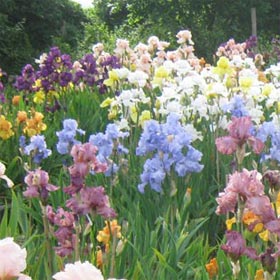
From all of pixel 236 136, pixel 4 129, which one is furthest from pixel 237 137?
pixel 4 129

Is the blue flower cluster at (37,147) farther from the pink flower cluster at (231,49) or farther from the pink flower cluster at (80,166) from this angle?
the pink flower cluster at (231,49)

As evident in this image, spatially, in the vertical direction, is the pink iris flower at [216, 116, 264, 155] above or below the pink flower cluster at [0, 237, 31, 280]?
above

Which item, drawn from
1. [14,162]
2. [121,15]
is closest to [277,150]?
[14,162]

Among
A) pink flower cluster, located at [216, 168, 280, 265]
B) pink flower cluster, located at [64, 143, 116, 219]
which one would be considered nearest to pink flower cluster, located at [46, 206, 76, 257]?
pink flower cluster, located at [64, 143, 116, 219]

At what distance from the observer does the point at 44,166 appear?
173 inches

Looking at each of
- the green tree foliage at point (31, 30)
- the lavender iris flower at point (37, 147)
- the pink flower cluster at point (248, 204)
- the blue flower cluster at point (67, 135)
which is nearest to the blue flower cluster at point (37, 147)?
the lavender iris flower at point (37, 147)

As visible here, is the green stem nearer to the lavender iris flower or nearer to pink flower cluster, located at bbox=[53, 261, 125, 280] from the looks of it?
pink flower cluster, located at bbox=[53, 261, 125, 280]

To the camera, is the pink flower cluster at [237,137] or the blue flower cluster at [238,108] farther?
the blue flower cluster at [238,108]

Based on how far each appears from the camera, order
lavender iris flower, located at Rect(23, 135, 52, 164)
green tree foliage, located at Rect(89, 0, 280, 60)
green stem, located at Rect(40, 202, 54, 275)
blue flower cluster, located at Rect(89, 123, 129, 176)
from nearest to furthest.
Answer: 1. green stem, located at Rect(40, 202, 54, 275)
2. blue flower cluster, located at Rect(89, 123, 129, 176)
3. lavender iris flower, located at Rect(23, 135, 52, 164)
4. green tree foliage, located at Rect(89, 0, 280, 60)

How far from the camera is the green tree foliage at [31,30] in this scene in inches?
502

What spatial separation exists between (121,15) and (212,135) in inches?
885

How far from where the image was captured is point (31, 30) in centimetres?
1461

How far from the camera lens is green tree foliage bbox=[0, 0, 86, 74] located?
1276 centimetres

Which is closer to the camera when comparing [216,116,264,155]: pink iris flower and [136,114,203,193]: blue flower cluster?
[216,116,264,155]: pink iris flower
